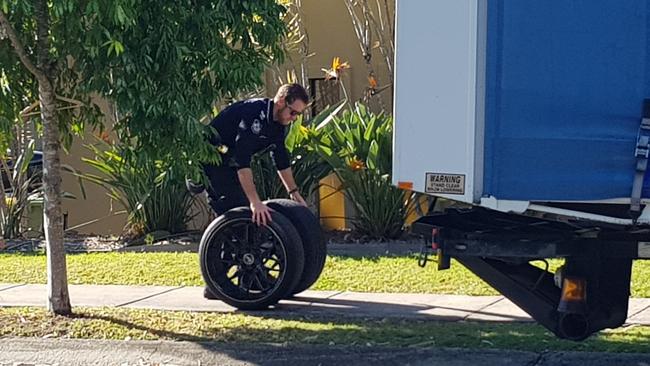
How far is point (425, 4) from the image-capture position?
615cm

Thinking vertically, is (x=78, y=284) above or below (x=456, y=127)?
below

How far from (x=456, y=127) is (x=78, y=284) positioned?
5458 mm

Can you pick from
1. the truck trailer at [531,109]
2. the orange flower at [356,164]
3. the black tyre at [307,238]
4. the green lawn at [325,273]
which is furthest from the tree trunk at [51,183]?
the orange flower at [356,164]

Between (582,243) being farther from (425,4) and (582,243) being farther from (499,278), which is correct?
(425,4)

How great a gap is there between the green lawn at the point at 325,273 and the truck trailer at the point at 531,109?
3418mm

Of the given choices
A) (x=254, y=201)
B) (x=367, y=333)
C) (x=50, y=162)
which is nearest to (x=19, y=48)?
(x=50, y=162)

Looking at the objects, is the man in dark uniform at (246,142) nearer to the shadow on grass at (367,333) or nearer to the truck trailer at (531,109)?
the shadow on grass at (367,333)

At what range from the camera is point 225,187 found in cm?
923

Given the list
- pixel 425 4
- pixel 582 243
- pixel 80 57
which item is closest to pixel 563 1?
pixel 425 4

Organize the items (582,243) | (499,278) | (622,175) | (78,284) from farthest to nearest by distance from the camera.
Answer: (78,284) < (499,278) < (582,243) < (622,175)

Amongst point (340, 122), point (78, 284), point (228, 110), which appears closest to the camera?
point (228, 110)

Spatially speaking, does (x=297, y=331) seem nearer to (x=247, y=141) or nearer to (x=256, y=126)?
(x=247, y=141)

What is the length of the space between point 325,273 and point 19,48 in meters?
3.94

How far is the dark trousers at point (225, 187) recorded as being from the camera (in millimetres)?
9227
